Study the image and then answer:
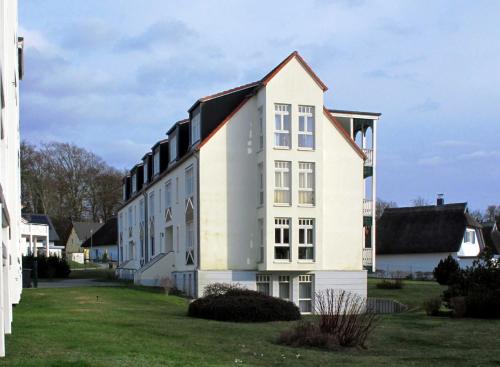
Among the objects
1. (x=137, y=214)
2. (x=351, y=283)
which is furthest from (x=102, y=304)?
(x=137, y=214)

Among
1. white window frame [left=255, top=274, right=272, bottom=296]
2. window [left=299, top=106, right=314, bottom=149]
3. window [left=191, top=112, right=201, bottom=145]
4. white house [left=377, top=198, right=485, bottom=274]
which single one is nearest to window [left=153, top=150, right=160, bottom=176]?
window [left=191, top=112, right=201, bottom=145]

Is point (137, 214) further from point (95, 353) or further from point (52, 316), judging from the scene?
point (95, 353)

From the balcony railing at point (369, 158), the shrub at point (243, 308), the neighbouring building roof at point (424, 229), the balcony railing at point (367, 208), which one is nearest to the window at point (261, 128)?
the balcony railing at point (369, 158)

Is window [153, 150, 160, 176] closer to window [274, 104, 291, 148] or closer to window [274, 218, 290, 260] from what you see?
window [274, 104, 291, 148]

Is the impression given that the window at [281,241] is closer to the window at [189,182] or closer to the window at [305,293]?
the window at [305,293]

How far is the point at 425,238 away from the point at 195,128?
3644cm

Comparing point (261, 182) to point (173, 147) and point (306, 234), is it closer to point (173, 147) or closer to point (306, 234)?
point (306, 234)

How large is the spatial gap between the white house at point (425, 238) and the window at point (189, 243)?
98.7 ft

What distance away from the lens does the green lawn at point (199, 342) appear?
39.7 feet

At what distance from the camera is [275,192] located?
1363 inches

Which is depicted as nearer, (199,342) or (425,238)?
(199,342)

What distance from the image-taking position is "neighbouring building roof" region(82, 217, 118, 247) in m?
92.2

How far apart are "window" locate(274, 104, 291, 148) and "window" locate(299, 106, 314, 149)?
0.67 metres

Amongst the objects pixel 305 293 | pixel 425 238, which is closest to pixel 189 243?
pixel 305 293
